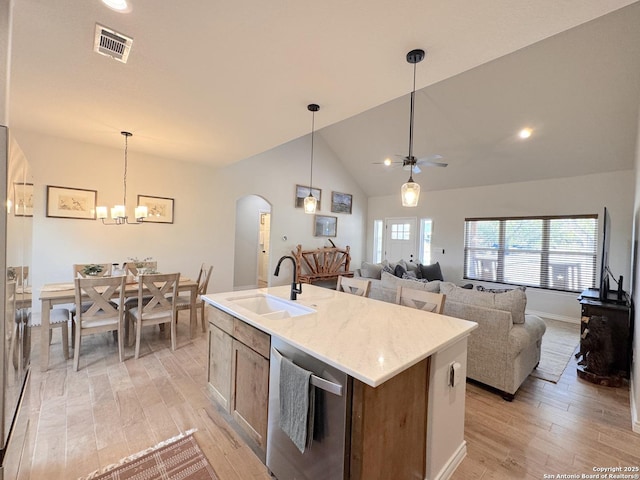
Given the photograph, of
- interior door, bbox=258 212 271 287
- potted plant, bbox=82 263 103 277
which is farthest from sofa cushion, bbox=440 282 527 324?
interior door, bbox=258 212 271 287

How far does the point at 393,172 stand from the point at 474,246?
2.59 meters

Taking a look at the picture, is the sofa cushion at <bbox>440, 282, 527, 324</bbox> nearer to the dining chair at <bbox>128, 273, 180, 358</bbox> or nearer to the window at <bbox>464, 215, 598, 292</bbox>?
the dining chair at <bbox>128, 273, 180, 358</bbox>

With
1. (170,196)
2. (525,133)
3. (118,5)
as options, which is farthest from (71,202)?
(525,133)

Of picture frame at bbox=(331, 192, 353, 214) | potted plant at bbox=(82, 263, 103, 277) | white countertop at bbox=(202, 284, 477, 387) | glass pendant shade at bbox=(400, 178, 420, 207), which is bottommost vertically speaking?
white countertop at bbox=(202, 284, 477, 387)

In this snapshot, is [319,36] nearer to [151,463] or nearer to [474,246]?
[151,463]

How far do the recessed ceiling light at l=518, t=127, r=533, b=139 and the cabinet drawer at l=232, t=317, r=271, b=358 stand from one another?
5.43m

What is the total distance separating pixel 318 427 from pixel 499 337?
6.73 feet

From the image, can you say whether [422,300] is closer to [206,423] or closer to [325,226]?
[206,423]

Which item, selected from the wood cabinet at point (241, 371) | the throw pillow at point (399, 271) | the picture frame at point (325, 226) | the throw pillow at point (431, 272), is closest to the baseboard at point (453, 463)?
→ the wood cabinet at point (241, 371)

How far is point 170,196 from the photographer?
4.84m

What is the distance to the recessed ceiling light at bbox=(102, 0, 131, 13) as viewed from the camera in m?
1.49

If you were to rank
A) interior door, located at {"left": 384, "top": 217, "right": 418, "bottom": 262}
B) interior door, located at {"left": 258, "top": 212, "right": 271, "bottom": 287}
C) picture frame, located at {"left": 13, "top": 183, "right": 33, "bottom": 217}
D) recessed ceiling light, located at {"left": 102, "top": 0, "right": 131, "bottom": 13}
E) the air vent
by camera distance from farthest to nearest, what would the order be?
interior door, located at {"left": 258, "top": 212, "right": 271, "bottom": 287} < interior door, located at {"left": 384, "top": 217, "right": 418, "bottom": 262} < the air vent < recessed ceiling light, located at {"left": 102, "top": 0, "right": 131, "bottom": 13} < picture frame, located at {"left": 13, "top": 183, "right": 33, "bottom": 217}

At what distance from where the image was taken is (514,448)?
1934mm

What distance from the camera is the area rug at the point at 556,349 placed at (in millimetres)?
3068
